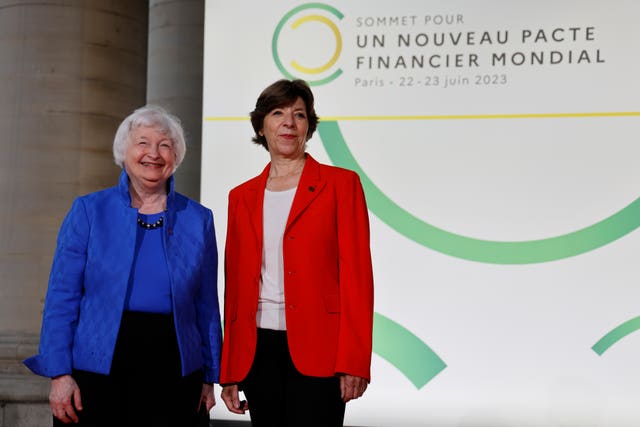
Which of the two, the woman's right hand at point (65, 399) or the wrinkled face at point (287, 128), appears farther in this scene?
the wrinkled face at point (287, 128)

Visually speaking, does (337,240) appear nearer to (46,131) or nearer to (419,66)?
(419,66)

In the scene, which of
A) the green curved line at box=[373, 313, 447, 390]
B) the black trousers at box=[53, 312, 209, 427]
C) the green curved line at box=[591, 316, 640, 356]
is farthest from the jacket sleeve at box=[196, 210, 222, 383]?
the green curved line at box=[591, 316, 640, 356]

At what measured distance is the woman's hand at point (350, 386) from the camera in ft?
8.52

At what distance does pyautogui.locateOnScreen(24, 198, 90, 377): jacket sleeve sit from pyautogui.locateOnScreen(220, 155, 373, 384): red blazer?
49 centimetres

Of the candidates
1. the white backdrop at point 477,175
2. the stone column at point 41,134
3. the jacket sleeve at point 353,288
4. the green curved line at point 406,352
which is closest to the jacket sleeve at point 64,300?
the jacket sleeve at point 353,288

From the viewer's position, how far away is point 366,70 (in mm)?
4871

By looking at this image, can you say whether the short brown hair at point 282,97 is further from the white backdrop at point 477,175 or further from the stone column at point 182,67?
the stone column at point 182,67

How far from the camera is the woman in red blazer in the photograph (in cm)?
260

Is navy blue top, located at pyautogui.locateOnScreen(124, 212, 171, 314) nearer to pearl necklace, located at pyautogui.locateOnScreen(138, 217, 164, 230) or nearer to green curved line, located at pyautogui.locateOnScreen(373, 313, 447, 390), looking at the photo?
pearl necklace, located at pyautogui.locateOnScreen(138, 217, 164, 230)

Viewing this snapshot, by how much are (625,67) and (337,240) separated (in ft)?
8.86

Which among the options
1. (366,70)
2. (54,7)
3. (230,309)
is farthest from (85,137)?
(230,309)

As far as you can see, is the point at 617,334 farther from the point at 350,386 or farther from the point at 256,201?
the point at 256,201

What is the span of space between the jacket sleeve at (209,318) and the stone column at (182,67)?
5.83 m

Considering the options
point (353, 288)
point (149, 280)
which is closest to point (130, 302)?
point (149, 280)
